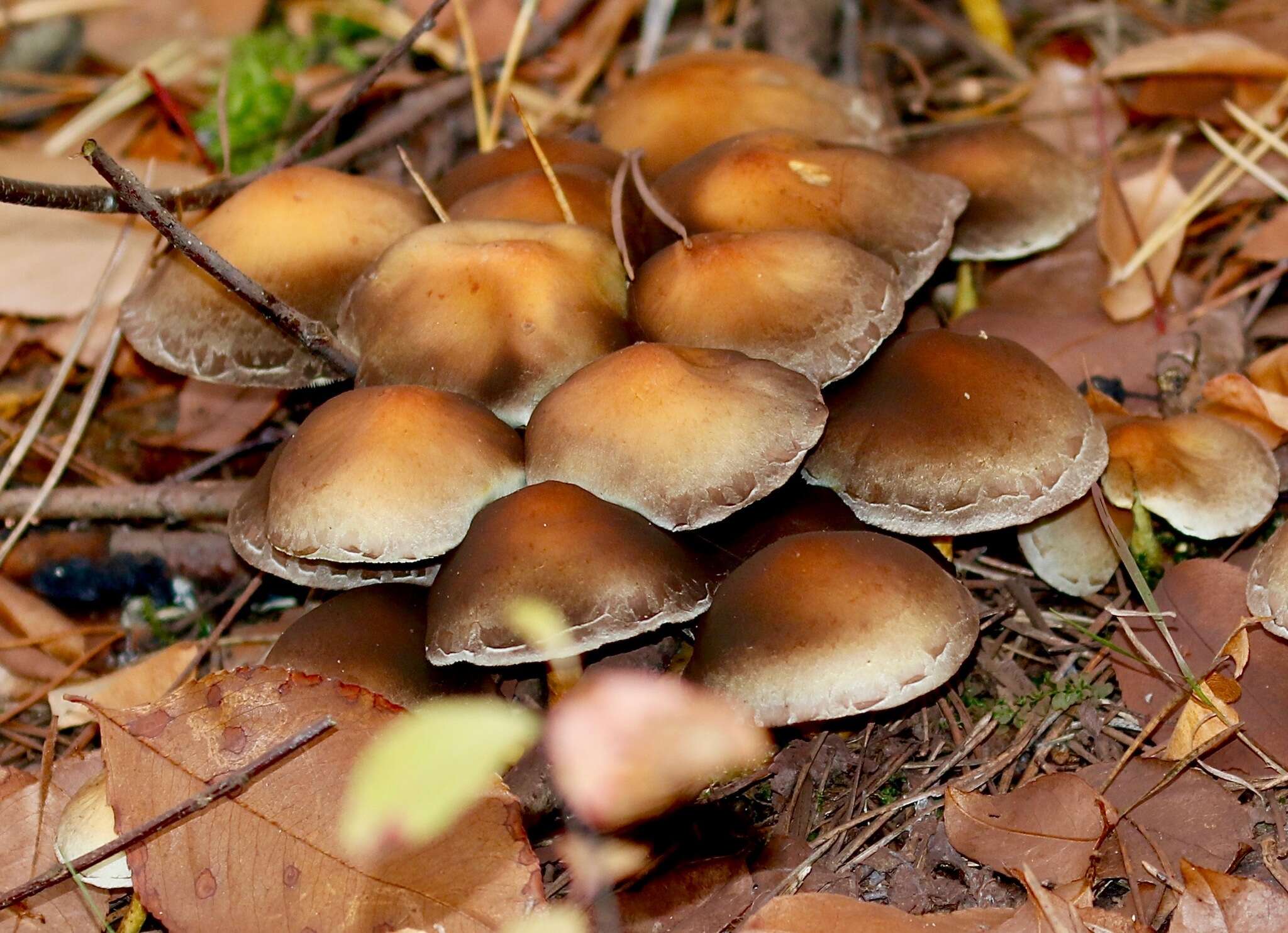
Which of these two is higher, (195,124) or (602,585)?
(195,124)

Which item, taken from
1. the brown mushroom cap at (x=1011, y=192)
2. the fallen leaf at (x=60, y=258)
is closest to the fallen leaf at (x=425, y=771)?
the brown mushroom cap at (x=1011, y=192)

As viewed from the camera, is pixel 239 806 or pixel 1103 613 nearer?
pixel 239 806

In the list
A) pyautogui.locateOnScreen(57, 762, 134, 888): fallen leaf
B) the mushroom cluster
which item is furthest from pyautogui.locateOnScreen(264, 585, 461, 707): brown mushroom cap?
pyautogui.locateOnScreen(57, 762, 134, 888): fallen leaf

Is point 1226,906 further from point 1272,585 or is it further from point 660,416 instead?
point 660,416

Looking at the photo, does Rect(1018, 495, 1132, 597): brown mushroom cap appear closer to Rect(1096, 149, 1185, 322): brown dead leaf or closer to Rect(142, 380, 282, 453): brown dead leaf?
Rect(1096, 149, 1185, 322): brown dead leaf

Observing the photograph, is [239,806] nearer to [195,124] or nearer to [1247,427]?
[1247,427]

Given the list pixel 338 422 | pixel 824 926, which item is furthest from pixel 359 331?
pixel 824 926
